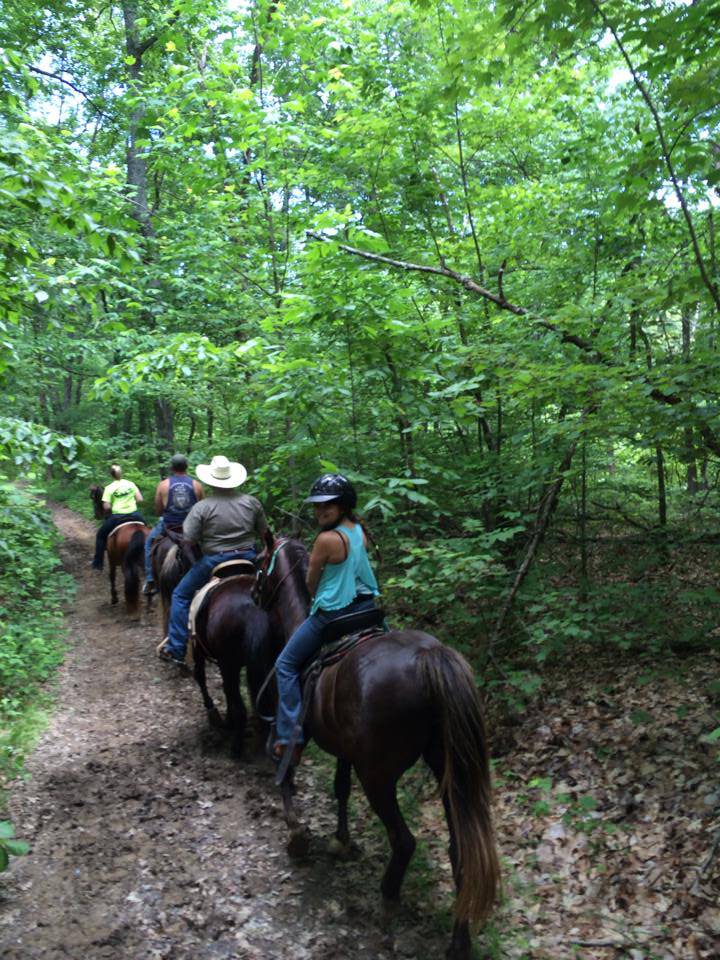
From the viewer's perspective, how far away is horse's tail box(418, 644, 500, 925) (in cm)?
327

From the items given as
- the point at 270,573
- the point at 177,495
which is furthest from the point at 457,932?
the point at 177,495

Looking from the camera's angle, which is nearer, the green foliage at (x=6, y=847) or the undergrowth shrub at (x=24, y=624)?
the green foliage at (x=6, y=847)

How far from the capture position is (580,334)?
5.56 metres

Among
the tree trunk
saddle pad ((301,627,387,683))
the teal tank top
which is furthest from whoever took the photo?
the tree trunk

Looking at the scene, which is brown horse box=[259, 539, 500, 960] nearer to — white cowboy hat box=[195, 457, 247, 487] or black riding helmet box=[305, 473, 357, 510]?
black riding helmet box=[305, 473, 357, 510]

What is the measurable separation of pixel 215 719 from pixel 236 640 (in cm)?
125

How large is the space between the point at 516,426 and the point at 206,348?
3916 mm

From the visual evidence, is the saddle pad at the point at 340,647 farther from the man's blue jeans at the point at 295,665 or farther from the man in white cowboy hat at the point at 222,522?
the man in white cowboy hat at the point at 222,522

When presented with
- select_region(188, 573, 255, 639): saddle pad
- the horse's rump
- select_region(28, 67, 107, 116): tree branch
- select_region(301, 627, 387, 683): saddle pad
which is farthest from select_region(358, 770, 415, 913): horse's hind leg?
select_region(28, 67, 107, 116): tree branch

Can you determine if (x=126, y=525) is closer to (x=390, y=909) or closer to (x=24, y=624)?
(x=24, y=624)

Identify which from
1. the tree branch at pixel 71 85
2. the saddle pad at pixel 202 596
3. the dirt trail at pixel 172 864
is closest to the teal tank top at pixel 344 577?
the dirt trail at pixel 172 864

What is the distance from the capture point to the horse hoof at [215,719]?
6.56 m

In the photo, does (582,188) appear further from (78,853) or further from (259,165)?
(78,853)

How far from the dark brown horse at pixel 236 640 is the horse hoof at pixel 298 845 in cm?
141
